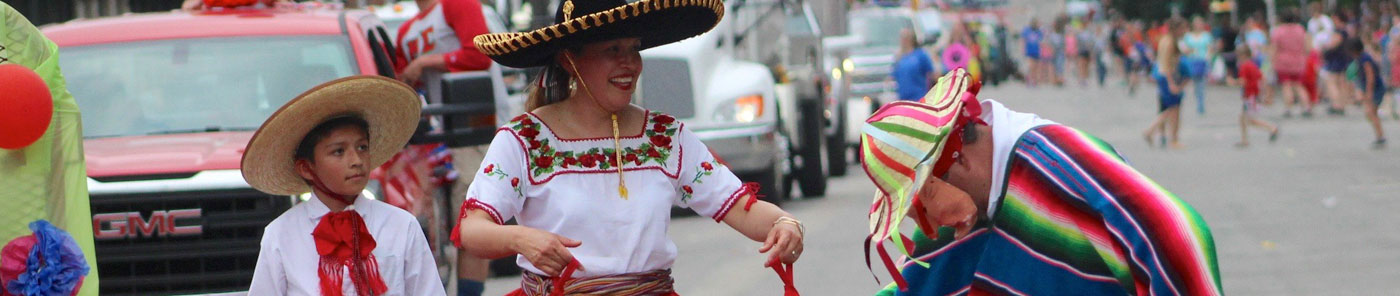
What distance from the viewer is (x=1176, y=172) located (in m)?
17.6

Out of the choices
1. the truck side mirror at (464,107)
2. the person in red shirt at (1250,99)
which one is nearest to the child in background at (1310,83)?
the person in red shirt at (1250,99)

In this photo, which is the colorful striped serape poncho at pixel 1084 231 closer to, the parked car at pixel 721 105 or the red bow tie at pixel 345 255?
the red bow tie at pixel 345 255

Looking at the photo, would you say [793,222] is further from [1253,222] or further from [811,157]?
[811,157]

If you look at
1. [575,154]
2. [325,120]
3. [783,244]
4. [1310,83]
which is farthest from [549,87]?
[1310,83]

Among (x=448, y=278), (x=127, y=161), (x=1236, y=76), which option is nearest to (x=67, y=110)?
(x=127, y=161)

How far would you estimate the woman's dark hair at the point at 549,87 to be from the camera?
180 inches

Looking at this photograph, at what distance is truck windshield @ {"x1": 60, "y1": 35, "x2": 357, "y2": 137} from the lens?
25.2 ft

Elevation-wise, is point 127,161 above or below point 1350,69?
above

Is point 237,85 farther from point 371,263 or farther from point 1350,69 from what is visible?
point 1350,69

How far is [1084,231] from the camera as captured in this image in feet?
Answer: 11.9

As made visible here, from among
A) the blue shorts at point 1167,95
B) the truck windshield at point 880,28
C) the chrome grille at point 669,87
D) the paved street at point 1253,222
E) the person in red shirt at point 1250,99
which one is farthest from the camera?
the truck windshield at point 880,28

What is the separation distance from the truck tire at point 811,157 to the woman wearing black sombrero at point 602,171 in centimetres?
1140

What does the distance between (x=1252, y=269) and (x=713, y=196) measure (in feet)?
21.0

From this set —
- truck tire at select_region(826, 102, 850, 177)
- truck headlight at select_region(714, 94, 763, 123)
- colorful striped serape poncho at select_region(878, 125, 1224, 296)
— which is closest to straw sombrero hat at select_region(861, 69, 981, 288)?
colorful striped serape poncho at select_region(878, 125, 1224, 296)
